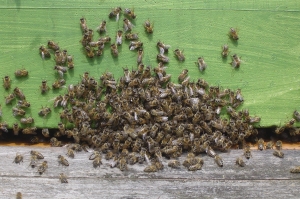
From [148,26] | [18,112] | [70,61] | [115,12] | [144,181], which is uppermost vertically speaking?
[115,12]

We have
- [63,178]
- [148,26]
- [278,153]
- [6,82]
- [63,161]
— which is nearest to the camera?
[63,178]

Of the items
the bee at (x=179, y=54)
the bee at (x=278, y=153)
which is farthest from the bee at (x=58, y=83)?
the bee at (x=278, y=153)

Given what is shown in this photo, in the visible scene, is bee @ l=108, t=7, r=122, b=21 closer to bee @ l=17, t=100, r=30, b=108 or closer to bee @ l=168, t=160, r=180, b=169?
bee @ l=17, t=100, r=30, b=108

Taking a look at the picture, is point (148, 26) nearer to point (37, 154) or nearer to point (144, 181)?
point (144, 181)

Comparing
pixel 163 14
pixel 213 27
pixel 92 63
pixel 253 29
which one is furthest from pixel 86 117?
pixel 253 29

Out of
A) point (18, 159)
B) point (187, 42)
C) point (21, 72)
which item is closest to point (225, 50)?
point (187, 42)

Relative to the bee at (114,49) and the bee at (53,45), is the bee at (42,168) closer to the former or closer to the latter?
the bee at (53,45)

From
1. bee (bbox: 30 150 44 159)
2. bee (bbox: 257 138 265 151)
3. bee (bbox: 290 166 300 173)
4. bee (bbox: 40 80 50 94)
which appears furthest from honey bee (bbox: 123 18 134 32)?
bee (bbox: 290 166 300 173)
